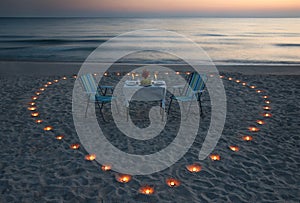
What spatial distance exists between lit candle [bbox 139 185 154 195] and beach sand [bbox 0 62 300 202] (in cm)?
6

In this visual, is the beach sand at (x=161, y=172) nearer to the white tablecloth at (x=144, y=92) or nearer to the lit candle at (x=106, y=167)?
the lit candle at (x=106, y=167)

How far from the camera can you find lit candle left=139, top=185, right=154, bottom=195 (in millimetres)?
3340

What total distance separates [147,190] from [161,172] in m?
0.50

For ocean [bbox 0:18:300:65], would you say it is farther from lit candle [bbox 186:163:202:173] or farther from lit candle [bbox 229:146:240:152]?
lit candle [bbox 186:163:202:173]

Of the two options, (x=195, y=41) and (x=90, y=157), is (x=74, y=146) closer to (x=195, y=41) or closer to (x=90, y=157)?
(x=90, y=157)

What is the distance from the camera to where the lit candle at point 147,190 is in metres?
3.34

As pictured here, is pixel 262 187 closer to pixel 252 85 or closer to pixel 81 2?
pixel 252 85

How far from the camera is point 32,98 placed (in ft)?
22.9

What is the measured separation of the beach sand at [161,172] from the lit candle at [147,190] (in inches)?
2.5

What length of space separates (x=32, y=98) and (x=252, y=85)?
22.0ft

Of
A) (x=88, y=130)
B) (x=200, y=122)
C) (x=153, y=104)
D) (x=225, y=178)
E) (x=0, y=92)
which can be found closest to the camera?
(x=225, y=178)

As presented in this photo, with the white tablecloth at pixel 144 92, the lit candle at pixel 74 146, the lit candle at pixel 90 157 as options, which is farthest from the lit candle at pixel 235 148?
the lit candle at pixel 74 146

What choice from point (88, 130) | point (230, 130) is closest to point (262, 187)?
point (230, 130)

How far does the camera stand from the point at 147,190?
3.37m
